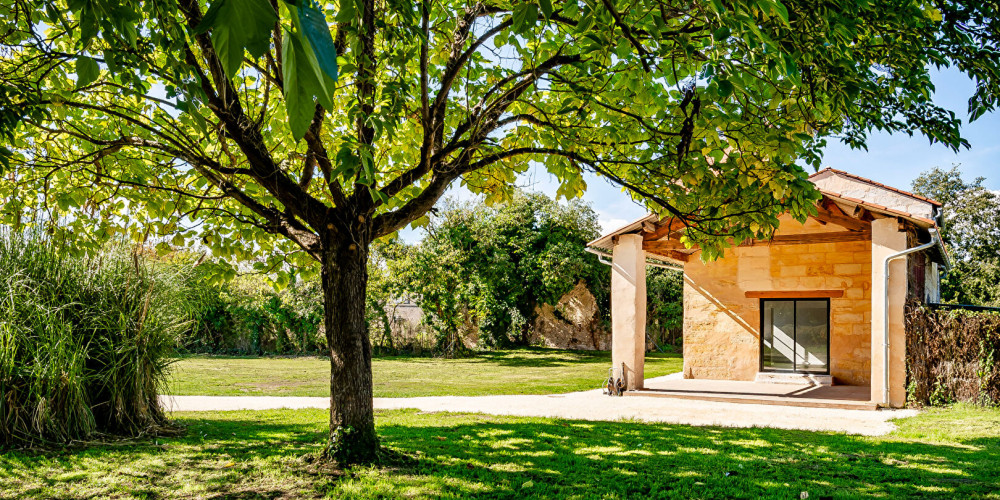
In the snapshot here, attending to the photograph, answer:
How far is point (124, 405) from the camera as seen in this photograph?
21.5 feet

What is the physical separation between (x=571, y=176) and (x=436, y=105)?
60.8 inches

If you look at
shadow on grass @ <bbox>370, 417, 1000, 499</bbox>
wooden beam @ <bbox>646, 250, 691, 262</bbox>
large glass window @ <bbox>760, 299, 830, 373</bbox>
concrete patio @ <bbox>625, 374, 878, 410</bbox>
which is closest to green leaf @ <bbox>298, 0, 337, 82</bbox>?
shadow on grass @ <bbox>370, 417, 1000, 499</bbox>

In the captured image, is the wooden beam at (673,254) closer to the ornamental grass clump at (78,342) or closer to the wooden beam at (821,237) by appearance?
the wooden beam at (821,237)

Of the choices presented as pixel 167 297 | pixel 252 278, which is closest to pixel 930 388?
pixel 167 297

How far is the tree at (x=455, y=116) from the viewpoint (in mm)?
3701

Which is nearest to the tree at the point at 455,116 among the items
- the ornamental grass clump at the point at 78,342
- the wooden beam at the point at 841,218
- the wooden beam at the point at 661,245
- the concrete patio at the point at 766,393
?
the ornamental grass clump at the point at 78,342

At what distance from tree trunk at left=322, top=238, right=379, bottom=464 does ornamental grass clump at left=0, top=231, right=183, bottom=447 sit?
2683mm

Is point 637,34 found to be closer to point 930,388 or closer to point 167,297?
point 167,297

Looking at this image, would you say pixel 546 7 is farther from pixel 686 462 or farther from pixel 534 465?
pixel 686 462

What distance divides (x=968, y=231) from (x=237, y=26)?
3755cm

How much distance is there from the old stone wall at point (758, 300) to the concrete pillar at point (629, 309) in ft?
9.89

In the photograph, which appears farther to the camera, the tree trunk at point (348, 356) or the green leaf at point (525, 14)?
the tree trunk at point (348, 356)

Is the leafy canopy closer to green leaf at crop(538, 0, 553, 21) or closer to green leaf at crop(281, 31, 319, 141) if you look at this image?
green leaf at crop(538, 0, 553, 21)

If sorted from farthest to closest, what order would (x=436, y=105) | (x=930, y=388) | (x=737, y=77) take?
(x=930, y=388)
(x=436, y=105)
(x=737, y=77)
